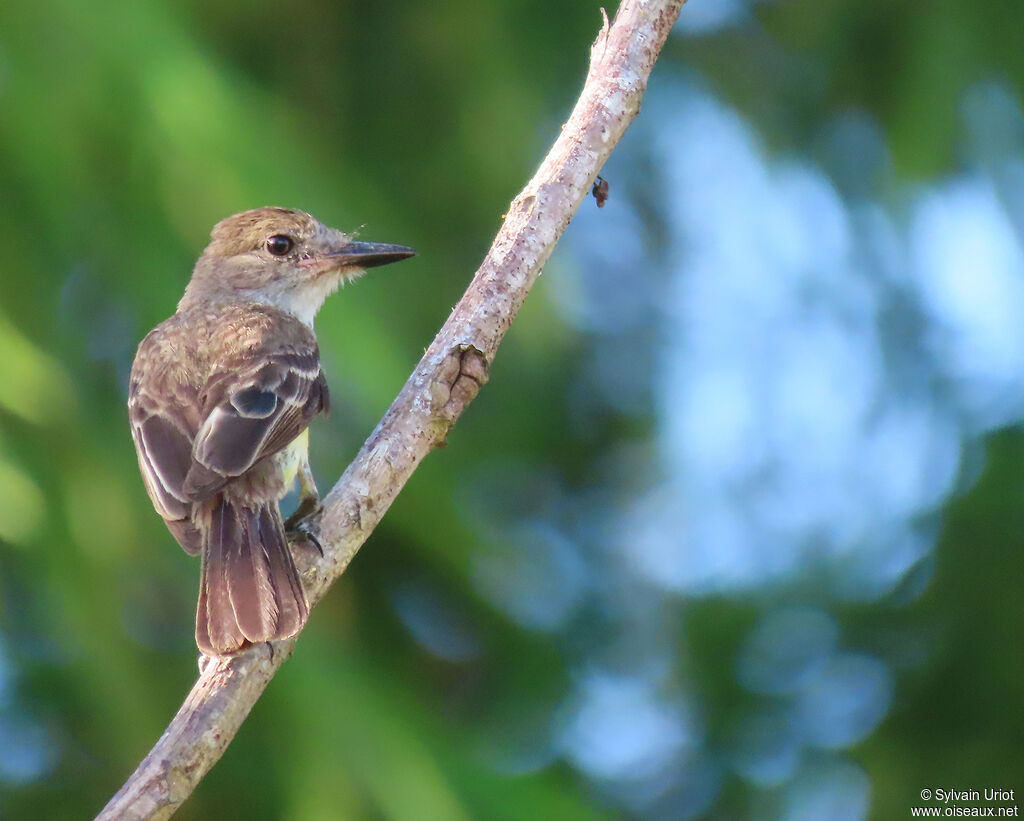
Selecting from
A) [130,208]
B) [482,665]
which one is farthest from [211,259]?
[482,665]

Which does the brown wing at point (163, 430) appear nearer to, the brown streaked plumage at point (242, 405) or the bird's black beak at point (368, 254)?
the brown streaked plumage at point (242, 405)

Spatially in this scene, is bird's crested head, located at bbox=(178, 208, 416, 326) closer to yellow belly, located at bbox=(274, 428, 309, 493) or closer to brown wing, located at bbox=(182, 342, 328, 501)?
brown wing, located at bbox=(182, 342, 328, 501)

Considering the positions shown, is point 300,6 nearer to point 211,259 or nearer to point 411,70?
point 411,70

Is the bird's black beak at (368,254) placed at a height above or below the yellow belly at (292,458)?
above

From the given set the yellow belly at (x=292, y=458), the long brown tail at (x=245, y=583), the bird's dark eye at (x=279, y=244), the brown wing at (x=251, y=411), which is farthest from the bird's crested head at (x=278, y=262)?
the long brown tail at (x=245, y=583)

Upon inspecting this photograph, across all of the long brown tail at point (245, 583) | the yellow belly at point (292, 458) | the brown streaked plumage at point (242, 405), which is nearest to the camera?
the long brown tail at point (245, 583)

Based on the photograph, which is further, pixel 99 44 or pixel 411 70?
pixel 411 70

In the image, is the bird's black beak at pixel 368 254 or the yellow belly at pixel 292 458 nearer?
the yellow belly at pixel 292 458
